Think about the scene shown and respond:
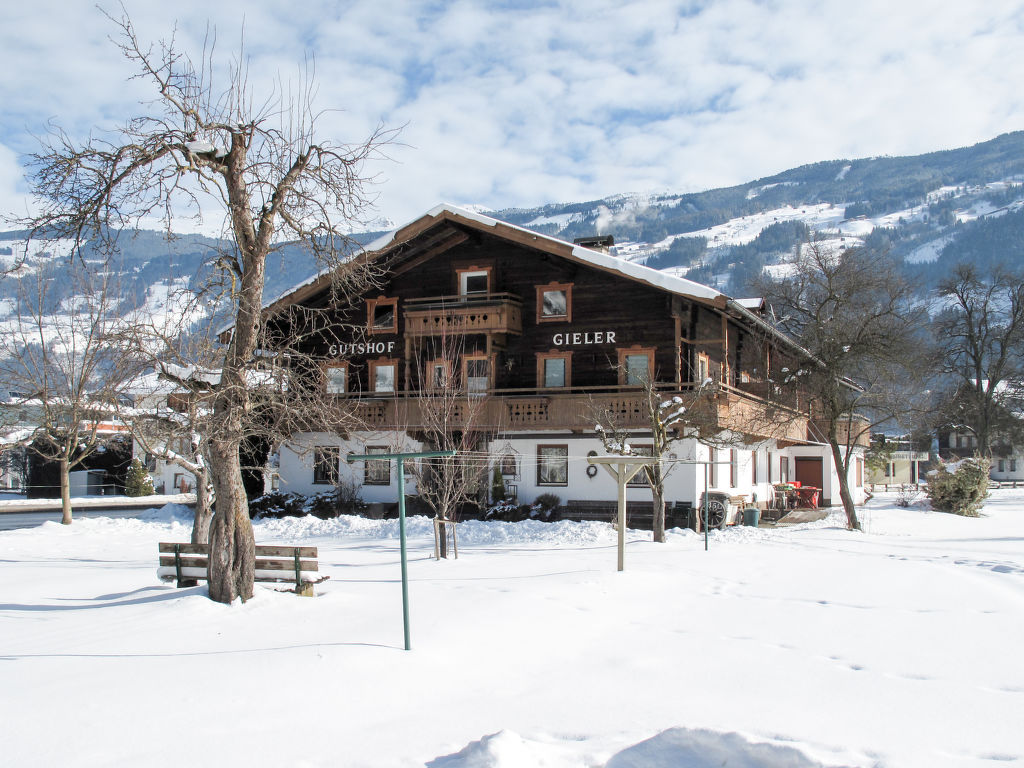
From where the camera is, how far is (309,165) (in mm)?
13336

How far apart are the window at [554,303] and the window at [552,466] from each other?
4.36 metres

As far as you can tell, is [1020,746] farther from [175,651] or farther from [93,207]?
[93,207]

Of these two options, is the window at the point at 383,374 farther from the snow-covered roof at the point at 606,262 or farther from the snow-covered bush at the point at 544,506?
the snow-covered bush at the point at 544,506

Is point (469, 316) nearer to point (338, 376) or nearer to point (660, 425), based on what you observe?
point (338, 376)

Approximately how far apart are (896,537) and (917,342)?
10726 mm

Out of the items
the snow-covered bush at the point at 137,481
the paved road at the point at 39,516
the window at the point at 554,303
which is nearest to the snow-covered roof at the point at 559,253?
the window at the point at 554,303

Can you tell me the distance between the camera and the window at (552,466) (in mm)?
30250

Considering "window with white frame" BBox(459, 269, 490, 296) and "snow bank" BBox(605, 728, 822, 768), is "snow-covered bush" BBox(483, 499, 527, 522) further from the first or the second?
"snow bank" BBox(605, 728, 822, 768)

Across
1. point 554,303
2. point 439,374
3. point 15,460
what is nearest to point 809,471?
point 554,303

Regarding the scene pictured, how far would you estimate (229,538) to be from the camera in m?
12.7

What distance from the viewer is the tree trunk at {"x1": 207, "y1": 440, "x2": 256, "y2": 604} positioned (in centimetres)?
1255

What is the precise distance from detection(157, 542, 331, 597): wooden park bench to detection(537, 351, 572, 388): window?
1735 centimetres

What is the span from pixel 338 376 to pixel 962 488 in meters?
26.3

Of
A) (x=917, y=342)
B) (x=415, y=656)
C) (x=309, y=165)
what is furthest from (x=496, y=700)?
(x=917, y=342)
